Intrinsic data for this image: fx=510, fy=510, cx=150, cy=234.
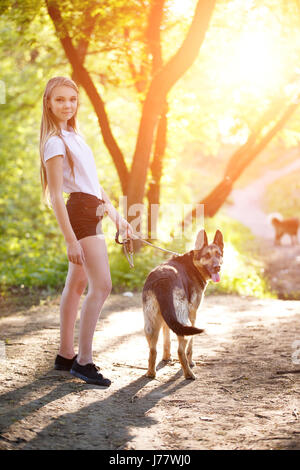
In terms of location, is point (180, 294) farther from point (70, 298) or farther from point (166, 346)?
point (70, 298)

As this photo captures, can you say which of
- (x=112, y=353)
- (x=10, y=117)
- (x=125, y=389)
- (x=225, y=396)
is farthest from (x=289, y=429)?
(x=10, y=117)

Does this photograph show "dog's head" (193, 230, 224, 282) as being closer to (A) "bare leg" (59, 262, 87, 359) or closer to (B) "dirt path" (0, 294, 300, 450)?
(B) "dirt path" (0, 294, 300, 450)

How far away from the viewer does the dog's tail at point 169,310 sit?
4.03 meters

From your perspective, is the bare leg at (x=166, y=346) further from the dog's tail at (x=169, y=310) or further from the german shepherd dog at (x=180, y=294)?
the dog's tail at (x=169, y=310)

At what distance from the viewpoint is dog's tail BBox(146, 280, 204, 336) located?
13.2ft

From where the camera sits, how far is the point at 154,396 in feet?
13.8

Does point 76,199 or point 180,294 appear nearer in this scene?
point 76,199

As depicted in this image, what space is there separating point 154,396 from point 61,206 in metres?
1.73

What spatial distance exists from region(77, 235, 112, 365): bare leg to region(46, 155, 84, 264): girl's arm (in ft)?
0.58

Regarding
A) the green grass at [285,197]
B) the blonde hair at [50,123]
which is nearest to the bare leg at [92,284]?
the blonde hair at [50,123]

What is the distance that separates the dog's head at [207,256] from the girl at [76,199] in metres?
1.19

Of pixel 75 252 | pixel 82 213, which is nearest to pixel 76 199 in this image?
pixel 82 213

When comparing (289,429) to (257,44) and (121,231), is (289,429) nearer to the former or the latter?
(121,231)

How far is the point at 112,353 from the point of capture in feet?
18.1
